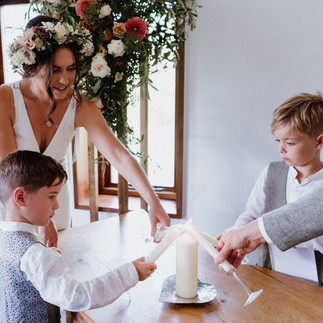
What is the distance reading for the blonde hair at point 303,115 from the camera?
1637mm

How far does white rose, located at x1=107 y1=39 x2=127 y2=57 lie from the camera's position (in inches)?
80.9

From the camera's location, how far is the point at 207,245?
1102 millimetres

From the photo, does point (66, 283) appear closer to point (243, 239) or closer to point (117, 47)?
point (243, 239)

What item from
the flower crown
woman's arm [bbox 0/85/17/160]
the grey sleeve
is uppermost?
the flower crown

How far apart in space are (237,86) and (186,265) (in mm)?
1555

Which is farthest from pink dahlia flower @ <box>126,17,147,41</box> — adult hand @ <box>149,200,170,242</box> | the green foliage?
adult hand @ <box>149,200,170,242</box>

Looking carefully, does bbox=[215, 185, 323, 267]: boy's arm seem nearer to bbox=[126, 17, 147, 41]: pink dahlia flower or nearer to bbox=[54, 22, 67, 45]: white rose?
bbox=[54, 22, 67, 45]: white rose

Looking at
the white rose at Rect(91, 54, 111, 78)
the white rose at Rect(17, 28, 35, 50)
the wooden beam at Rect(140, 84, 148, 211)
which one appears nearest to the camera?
the white rose at Rect(17, 28, 35, 50)

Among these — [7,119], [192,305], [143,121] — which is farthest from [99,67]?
[192,305]

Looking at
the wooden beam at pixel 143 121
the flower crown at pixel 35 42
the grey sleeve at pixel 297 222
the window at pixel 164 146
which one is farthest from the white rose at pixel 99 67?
the grey sleeve at pixel 297 222

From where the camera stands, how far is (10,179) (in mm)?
1163

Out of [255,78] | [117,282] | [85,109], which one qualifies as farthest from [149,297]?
[255,78]

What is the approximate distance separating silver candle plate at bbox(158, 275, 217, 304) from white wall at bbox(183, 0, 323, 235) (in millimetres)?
1318

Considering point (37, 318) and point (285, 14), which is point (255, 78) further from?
point (37, 318)
